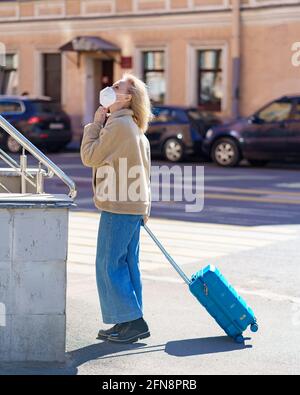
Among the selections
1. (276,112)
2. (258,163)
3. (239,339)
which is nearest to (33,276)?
(239,339)

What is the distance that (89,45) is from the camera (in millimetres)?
30625

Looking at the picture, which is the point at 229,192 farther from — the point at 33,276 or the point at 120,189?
the point at 33,276

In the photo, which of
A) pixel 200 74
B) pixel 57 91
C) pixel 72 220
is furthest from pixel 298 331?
pixel 57 91

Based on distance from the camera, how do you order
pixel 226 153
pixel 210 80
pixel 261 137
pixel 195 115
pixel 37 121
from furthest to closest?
pixel 210 80 < pixel 37 121 < pixel 195 115 < pixel 226 153 < pixel 261 137

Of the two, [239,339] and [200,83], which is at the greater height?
[200,83]

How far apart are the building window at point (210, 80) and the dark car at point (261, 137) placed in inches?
215

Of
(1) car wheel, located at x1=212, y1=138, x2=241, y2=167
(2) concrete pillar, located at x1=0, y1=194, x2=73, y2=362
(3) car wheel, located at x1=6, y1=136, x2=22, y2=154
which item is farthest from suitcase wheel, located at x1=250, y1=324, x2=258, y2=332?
(3) car wheel, located at x1=6, y1=136, x2=22, y2=154

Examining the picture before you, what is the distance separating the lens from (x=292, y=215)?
13852 millimetres

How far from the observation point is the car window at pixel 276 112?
22.9 m

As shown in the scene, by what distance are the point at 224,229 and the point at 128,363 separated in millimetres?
6078

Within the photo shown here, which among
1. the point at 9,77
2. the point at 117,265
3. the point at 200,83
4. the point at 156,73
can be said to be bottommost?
the point at 117,265

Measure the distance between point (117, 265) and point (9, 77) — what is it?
28.2 m

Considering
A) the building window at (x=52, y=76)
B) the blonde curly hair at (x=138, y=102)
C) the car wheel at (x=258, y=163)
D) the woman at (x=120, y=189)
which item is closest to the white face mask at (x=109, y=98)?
the woman at (x=120, y=189)

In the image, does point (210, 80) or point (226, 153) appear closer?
point (226, 153)
